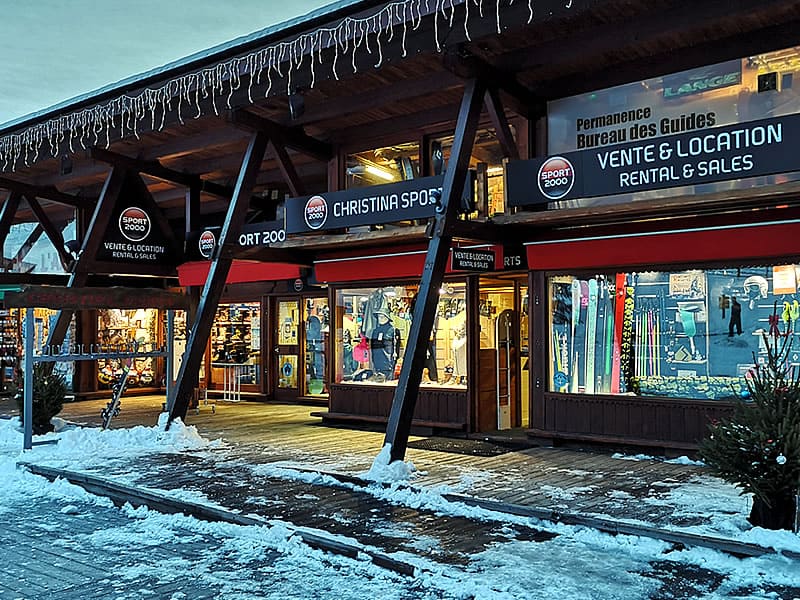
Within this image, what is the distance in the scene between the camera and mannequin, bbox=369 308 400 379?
1207 cm

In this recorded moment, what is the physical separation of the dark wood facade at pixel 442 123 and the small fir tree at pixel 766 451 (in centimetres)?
233

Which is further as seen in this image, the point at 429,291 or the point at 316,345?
the point at 316,345

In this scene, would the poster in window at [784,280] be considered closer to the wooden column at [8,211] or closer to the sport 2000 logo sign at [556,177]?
the sport 2000 logo sign at [556,177]

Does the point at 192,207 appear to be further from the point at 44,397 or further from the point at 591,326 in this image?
the point at 591,326

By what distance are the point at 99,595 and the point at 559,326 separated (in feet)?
22.3

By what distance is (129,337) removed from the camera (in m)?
17.9

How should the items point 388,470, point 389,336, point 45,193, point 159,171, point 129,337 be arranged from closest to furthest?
point 388,470
point 389,336
point 159,171
point 45,193
point 129,337

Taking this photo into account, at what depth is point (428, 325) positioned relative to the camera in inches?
324

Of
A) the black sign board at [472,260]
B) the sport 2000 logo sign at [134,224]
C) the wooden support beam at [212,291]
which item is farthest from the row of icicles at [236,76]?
the black sign board at [472,260]

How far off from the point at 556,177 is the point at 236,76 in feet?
14.2

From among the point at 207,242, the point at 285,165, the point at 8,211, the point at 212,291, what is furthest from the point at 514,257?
the point at 8,211

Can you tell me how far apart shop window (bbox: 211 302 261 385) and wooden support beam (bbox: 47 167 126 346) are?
4236 mm

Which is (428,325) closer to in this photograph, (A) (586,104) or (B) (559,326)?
(B) (559,326)

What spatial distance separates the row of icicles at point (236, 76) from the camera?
8297 millimetres
